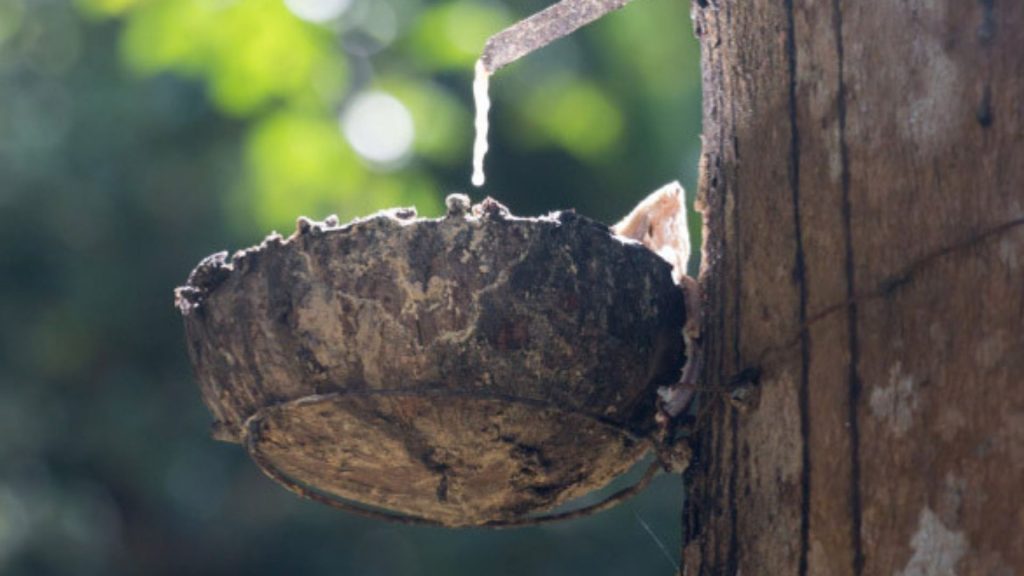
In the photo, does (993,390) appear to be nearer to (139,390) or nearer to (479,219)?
(479,219)

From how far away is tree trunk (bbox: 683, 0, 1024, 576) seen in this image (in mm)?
2010

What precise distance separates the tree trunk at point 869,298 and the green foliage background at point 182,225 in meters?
4.08

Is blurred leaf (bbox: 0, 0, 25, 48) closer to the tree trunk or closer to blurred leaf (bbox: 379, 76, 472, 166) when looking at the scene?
blurred leaf (bbox: 379, 76, 472, 166)

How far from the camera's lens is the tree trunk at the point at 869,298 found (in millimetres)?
2010

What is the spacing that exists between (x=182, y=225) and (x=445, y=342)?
6.09 metres

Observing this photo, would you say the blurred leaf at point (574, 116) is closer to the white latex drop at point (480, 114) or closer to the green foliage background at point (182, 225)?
the green foliage background at point (182, 225)

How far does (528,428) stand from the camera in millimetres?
2418

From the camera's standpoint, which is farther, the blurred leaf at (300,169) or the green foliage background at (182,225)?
the green foliage background at (182,225)

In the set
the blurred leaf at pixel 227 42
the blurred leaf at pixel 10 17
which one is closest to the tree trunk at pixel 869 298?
the blurred leaf at pixel 227 42

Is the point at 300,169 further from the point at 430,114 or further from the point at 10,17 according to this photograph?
the point at 10,17

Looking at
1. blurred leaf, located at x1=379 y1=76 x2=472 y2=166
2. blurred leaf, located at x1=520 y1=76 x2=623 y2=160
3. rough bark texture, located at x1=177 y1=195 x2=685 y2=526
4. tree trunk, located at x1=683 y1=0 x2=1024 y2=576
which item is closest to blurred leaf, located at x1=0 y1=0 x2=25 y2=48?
blurred leaf, located at x1=520 y1=76 x2=623 y2=160

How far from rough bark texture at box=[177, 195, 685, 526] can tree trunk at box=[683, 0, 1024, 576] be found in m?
0.14

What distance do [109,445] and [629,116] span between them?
3.06 metres

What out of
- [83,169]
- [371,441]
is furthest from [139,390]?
[371,441]
